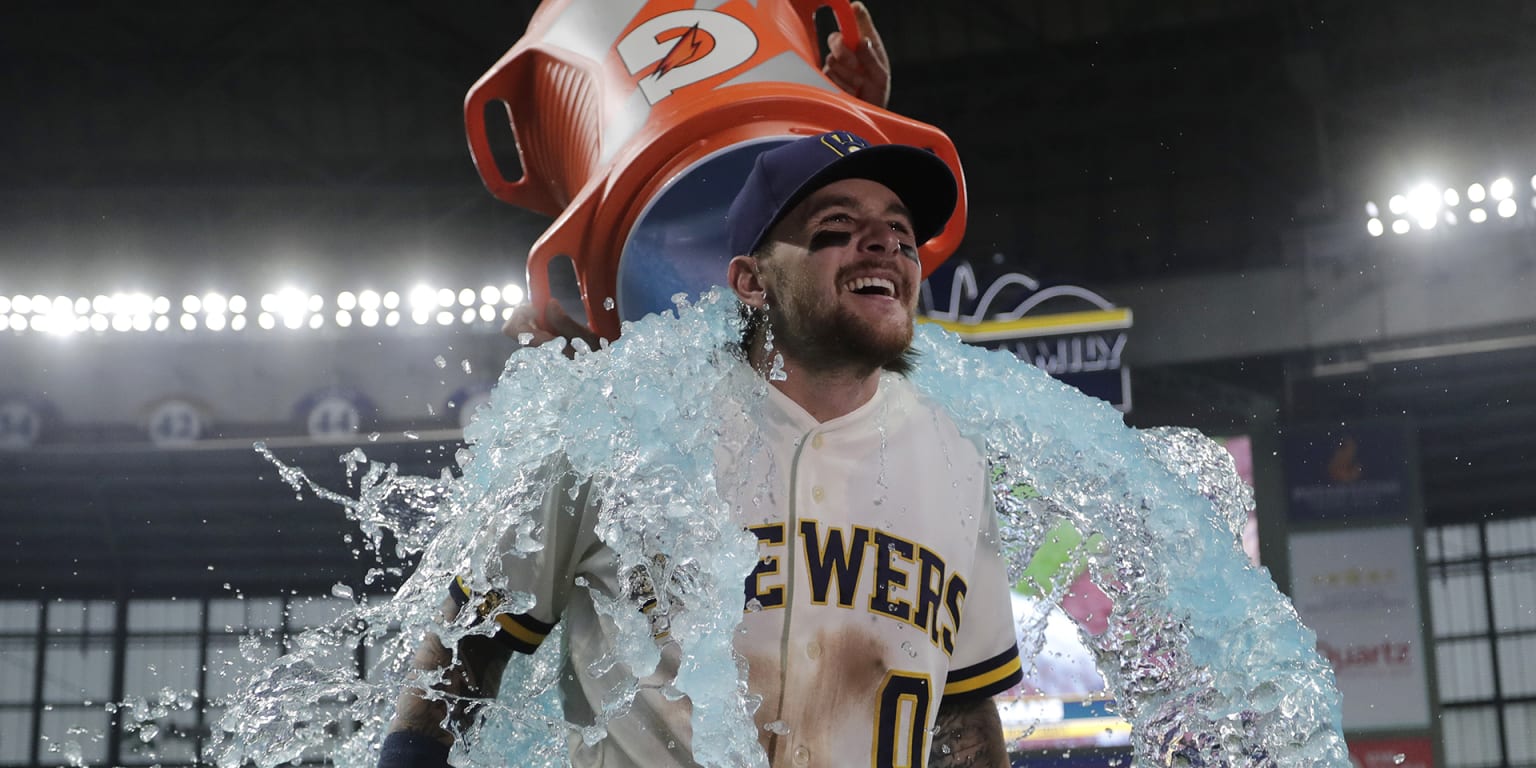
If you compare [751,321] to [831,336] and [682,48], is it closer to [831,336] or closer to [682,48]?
[831,336]

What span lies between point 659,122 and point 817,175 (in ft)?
1.07

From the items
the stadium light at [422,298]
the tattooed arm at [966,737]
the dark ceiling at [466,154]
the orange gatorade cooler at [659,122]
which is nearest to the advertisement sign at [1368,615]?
the dark ceiling at [466,154]

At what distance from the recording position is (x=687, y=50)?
1945 millimetres

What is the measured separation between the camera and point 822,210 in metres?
1.66

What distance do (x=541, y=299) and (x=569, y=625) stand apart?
496 millimetres

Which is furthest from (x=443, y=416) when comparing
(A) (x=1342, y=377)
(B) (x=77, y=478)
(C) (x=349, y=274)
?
(A) (x=1342, y=377)

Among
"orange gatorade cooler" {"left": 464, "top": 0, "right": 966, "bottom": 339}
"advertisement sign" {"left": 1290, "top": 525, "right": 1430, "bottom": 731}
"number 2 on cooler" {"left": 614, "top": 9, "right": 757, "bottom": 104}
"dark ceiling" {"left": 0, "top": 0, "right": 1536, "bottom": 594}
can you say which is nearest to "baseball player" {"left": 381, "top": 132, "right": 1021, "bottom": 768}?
"orange gatorade cooler" {"left": 464, "top": 0, "right": 966, "bottom": 339}

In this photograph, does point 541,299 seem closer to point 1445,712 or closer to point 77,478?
point 77,478

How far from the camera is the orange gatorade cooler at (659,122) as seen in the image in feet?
5.90

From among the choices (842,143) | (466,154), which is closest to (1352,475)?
(466,154)

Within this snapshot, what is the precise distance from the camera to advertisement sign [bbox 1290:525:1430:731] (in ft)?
30.7

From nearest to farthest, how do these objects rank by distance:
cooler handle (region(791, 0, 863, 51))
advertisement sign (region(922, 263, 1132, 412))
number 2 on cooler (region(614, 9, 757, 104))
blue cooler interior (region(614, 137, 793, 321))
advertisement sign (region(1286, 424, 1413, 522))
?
blue cooler interior (region(614, 137, 793, 321)) → number 2 on cooler (region(614, 9, 757, 104)) → cooler handle (region(791, 0, 863, 51)) → advertisement sign (region(1286, 424, 1413, 522)) → advertisement sign (region(922, 263, 1132, 412))

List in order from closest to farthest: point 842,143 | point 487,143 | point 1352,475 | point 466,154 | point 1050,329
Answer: point 842,143
point 487,143
point 1352,475
point 1050,329
point 466,154

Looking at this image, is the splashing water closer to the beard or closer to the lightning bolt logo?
the beard
